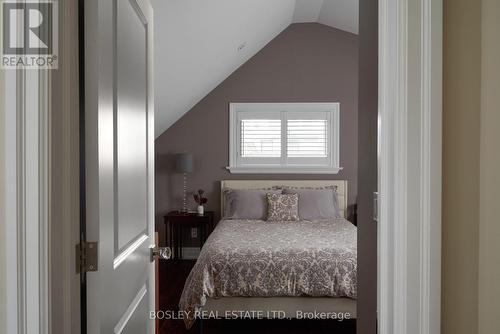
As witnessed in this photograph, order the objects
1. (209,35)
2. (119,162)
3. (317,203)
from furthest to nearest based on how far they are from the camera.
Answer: (317,203) < (209,35) < (119,162)

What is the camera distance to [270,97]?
514cm

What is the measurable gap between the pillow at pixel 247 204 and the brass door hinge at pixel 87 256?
11.8 feet

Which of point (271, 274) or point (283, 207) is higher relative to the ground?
point (283, 207)

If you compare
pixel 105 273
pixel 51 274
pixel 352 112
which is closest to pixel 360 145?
pixel 105 273

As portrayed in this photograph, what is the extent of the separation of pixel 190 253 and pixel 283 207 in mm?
1535

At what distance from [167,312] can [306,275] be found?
130 cm

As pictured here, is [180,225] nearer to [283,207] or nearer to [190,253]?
[190,253]

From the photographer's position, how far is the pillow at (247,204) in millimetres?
4566

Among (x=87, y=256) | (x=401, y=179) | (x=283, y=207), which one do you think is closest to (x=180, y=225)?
(x=283, y=207)

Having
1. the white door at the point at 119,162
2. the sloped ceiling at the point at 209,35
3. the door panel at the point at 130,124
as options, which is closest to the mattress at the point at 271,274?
the white door at the point at 119,162

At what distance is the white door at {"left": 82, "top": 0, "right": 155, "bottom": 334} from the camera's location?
0.99 meters

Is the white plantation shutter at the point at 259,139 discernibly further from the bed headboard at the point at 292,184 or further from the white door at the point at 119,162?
the white door at the point at 119,162

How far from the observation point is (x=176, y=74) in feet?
12.1

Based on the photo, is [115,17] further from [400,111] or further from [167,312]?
[167,312]
